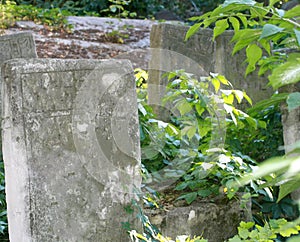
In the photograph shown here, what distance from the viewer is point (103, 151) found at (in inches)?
112

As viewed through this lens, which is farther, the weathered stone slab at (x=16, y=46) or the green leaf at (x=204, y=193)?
the weathered stone slab at (x=16, y=46)

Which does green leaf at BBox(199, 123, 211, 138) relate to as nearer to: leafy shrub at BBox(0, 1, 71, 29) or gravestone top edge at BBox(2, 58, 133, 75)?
gravestone top edge at BBox(2, 58, 133, 75)

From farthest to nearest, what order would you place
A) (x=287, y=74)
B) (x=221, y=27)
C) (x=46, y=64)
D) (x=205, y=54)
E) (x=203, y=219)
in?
(x=205, y=54) → (x=203, y=219) → (x=46, y=64) → (x=221, y=27) → (x=287, y=74)

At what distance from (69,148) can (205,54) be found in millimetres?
2487

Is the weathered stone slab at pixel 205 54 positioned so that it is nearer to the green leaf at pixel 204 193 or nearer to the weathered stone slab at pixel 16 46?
the weathered stone slab at pixel 16 46

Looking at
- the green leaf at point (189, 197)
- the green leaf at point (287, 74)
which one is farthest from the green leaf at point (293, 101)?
the green leaf at point (189, 197)

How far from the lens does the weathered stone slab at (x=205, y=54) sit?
15.6 feet

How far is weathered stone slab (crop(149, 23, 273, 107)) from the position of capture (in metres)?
4.76

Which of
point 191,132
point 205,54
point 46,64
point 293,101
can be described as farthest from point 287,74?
point 205,54

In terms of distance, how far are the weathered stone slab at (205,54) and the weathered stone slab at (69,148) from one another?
5.80 feet

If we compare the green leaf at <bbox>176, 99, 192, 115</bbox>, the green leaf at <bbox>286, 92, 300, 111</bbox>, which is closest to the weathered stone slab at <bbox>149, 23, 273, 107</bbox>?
the green leaf at <bbox>176, 99, 192, 115</bbox>

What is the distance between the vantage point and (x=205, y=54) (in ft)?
16.4

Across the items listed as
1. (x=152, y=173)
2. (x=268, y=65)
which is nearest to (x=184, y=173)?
(x=152, y=173)

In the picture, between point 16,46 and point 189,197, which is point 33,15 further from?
point 189,197
